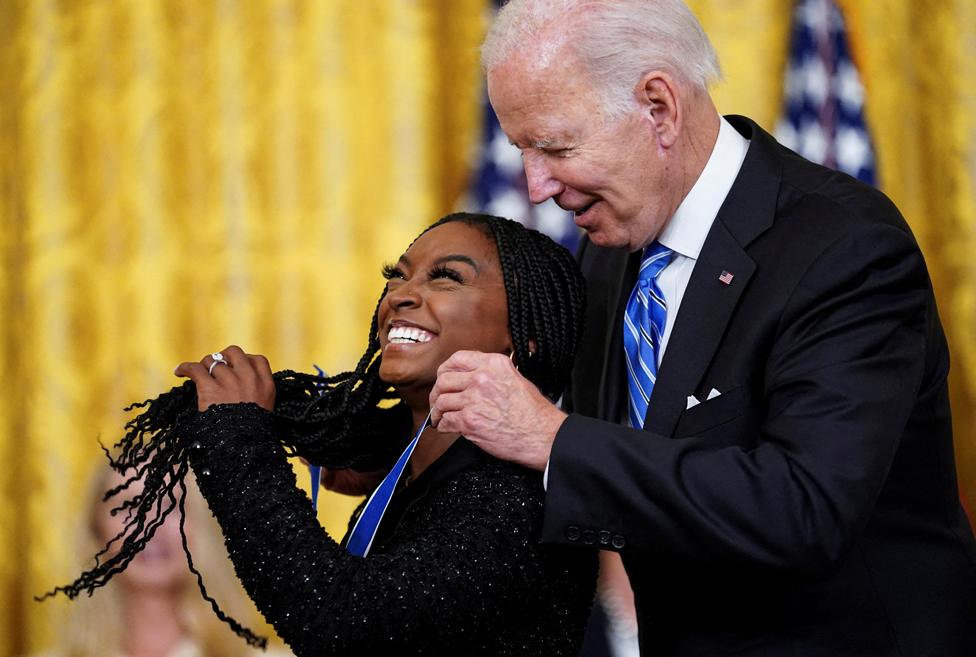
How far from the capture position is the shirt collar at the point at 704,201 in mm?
1852

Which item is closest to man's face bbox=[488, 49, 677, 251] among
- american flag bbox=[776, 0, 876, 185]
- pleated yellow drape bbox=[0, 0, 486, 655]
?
pleated yellow drape bbox=[0, 0, 486, 655]

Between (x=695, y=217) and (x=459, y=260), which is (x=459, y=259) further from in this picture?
(x=695, y=217)

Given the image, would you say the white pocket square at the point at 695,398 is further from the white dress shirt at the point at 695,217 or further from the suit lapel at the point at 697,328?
the white dress shirt at the point at 695,217

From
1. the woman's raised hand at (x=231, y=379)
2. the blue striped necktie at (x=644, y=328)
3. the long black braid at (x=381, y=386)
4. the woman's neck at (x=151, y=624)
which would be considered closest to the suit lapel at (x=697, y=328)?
the blue striped necktie at (x=644, y=328)

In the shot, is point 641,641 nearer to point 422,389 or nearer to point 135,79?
point 422,389

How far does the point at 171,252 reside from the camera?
3309mm

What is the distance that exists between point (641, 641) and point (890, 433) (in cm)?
56

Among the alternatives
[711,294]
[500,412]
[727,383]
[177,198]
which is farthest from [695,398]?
[177,198]

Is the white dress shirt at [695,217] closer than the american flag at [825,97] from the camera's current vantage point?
Yes

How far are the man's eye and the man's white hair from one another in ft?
1.05

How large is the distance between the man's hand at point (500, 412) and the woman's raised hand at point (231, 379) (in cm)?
29

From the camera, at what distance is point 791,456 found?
1.52 m

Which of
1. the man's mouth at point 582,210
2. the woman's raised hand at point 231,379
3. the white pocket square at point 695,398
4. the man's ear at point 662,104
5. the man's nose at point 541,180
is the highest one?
the man's ear at point 662,104

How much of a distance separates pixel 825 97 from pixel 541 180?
6.54ft
